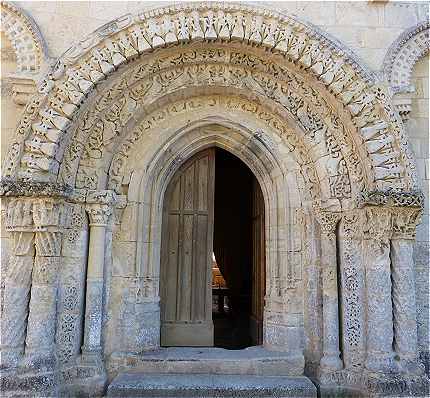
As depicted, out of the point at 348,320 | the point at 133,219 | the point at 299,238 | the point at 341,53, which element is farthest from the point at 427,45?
the point at 133,219

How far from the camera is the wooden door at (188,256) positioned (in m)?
4.70

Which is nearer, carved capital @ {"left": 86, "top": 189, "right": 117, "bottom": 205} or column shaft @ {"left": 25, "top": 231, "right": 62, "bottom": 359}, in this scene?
column shaft @ {"left": 25, "top": 231, "right": 62, "bottom": 359}

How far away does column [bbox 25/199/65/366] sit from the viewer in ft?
11.8

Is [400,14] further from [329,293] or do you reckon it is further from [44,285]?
[44,285]

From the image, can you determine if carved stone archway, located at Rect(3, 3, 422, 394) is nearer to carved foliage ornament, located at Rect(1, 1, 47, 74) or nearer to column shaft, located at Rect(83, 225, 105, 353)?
column shaft, located at Rect(83, 225, 105, 353)

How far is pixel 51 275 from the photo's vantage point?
3.71 meters

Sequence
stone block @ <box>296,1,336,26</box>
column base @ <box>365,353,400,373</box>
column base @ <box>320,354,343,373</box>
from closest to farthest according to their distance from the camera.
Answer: column base @ <box>365,353,400,373</box>, column base @ <box>320,354,343,373</box>, stone block @ <box>296,1,336,26</box>

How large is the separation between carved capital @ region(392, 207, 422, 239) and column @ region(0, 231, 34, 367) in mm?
3801

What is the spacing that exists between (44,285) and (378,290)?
11.3ft

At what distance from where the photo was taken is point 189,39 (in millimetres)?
4012

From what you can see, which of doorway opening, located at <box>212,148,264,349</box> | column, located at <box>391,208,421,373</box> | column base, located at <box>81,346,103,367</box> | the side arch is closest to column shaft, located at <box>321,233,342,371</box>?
column, located at <box>391,208,421,373</box>

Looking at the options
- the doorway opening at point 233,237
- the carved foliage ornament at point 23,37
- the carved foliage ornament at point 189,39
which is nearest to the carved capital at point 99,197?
the carved foliage ornament at point 189,39

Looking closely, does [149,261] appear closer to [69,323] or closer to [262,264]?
[69,323]

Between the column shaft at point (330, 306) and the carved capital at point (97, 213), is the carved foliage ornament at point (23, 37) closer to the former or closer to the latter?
the carved capital at point (97, 213)
